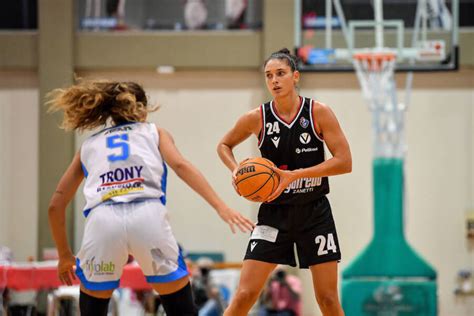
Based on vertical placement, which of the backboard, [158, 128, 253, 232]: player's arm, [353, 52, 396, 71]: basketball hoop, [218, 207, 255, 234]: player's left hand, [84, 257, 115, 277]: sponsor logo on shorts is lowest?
[84, 257, 115, 277]: sponsor logo on shorts

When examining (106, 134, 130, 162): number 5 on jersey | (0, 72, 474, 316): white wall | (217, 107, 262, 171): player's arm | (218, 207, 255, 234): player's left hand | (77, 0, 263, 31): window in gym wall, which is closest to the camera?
(218, 207, 255, 234): player's left hand

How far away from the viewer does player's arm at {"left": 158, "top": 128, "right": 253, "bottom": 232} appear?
167 inches

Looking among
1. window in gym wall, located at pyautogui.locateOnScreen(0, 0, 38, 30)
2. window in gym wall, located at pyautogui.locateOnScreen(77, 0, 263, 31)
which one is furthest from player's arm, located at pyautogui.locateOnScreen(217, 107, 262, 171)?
window in gym wall, located at pyautogui.locateOnScreen(0, 0, 38, 30)

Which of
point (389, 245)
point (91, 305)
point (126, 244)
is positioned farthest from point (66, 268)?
point (389, 245)

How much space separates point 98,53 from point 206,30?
6.10 ft

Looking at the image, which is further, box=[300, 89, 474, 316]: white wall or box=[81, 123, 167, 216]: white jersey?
box=[300, 89, 474, 316]: white wall

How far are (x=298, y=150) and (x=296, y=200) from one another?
292 millimetres

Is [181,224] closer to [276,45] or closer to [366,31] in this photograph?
[276,45]

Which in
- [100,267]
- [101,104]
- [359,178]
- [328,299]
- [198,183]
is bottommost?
[359,178]

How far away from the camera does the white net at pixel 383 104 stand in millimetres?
11555

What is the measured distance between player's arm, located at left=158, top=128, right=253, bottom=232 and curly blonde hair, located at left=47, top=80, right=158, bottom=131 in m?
→ 0.24

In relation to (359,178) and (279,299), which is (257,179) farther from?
(359,178)

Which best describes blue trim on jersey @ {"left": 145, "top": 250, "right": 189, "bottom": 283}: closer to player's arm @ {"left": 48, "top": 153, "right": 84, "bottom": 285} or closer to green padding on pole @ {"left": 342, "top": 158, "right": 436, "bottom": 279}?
→ player's arm @ {"left": 48, "top": 153, "right": 84, "bottom": 285}

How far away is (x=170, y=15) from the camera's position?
13906 millimetres
